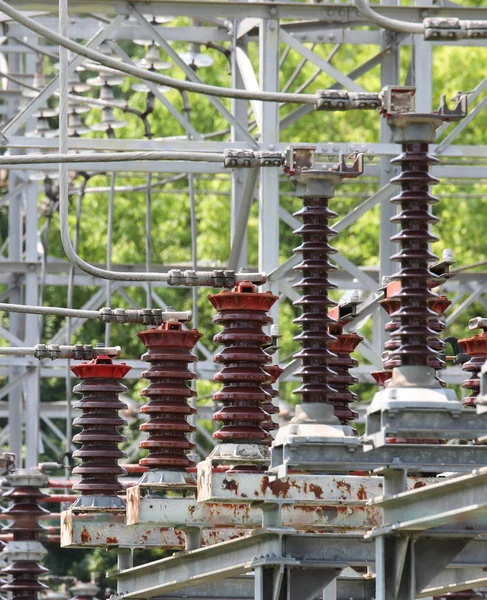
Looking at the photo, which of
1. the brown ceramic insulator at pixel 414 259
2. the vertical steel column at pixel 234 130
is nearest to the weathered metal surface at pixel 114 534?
the brown ceramic insulator at pixel 414 259

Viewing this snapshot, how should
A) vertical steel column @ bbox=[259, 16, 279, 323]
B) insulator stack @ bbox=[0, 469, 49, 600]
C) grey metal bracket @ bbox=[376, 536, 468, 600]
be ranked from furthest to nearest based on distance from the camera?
1. vertical steel column @ bbox=[259, 16, 279, 323]
2. insulator stack @ bbox=[0, 469, 49, 600]
3. grey metal bracket @ bbox=[376, 536, 468, 600]

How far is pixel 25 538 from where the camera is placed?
14992mm

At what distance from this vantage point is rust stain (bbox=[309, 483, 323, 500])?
8938 mm

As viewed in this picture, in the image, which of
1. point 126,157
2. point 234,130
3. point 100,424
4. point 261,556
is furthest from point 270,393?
point 234,130

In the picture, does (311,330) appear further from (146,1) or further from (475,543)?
(146,1)

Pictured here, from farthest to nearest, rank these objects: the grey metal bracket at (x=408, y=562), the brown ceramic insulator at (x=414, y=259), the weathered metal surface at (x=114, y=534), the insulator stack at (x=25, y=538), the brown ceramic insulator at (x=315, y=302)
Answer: the insulator stack at (x=25, y=538) → the weathered metal surface at (x=114, y=534) → the brown ceramic insulator at (x=315, y=302) → the grey metal bracket at (x=408, y=562) → the brown ceramic insulator at (x=414, y=259)

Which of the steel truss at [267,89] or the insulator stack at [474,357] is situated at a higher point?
the steel truss at [267,89]

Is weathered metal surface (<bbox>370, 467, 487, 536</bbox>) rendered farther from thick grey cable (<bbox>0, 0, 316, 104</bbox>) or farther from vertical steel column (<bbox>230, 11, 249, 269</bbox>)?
vertical steel column (<bbox>230, 11, 249, 269</bbox>)

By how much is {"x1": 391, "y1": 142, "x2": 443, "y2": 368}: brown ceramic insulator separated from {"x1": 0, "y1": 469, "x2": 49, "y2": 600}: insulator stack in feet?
22.6

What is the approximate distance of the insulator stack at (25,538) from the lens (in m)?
14.5

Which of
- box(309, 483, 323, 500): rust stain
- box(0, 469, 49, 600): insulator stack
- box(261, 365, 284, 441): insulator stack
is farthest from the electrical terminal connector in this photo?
box(0, 469, 49, 600): insulator stack

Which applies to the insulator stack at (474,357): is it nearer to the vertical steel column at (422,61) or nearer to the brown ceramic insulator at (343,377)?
the brown ceramic insulator at (343,377)

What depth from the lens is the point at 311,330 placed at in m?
8.77

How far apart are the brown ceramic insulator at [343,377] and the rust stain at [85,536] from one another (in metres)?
1.79
